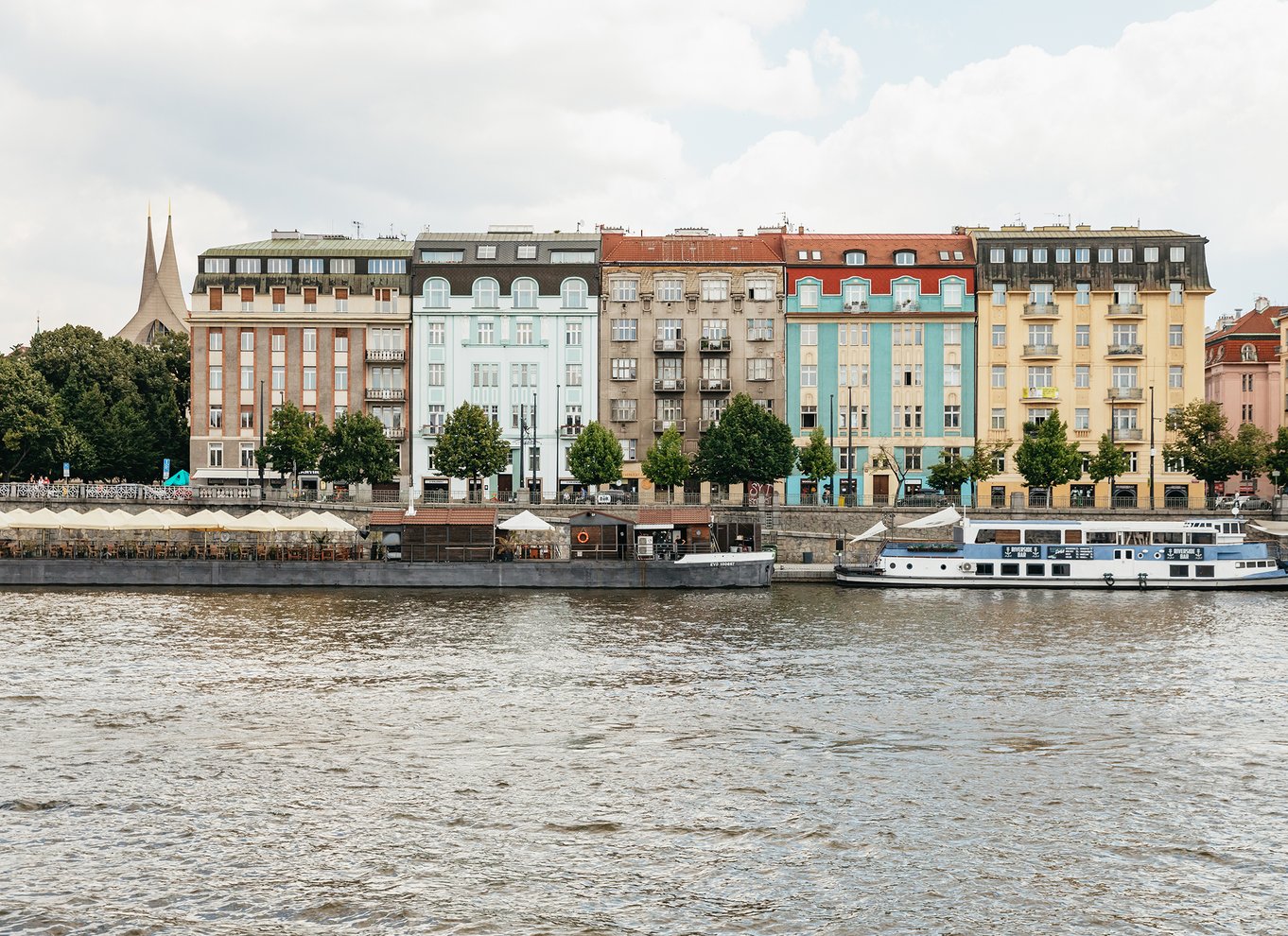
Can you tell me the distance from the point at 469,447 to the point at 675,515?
2429 cm

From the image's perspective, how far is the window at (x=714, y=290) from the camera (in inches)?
3917

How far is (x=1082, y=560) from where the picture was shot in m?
68.8

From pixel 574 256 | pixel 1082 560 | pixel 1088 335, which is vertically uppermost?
pixel 574 256

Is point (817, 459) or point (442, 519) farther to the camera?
point (817, 459)

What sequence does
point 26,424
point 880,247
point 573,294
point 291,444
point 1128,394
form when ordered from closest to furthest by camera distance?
1. point 291,444
2. point 1128,394
3. point 573,294
4. point 880,247
5. point 26,424

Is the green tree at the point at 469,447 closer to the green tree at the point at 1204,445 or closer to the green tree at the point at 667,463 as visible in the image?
the green tree at the point at 667,463

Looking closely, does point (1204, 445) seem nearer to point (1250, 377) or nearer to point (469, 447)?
point (1250, 377)

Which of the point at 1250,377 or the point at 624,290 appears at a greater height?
the point at 624,290

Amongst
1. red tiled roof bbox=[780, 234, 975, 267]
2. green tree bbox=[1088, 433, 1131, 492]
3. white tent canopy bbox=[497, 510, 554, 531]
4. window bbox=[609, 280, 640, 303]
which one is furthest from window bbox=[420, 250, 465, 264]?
green tree bbox=[1088, 433, 1131, 492]

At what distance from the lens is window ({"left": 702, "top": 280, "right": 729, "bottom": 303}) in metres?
99.5

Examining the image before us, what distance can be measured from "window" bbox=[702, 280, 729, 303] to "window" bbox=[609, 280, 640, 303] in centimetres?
520

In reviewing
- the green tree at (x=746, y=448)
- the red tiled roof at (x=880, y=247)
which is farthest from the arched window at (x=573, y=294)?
the red tiled roof at (x=880, y=247)

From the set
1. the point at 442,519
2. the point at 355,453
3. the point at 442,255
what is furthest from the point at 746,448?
the point at 442,255

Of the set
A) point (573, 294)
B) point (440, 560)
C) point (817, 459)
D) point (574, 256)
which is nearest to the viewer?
point (440, 560)
